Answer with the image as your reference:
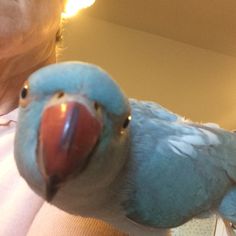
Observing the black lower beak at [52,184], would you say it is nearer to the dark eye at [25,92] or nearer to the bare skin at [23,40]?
the dark eye at [25,92]

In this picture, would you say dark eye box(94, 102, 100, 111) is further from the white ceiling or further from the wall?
the wall

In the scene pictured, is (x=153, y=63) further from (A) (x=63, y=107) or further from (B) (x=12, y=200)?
(A) (x=63, y=107)

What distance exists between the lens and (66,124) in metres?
0.32

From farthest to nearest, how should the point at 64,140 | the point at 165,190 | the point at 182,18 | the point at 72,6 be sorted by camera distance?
the point at 182,18, the point at 72,6, the point at 165,190, the point at 64,140

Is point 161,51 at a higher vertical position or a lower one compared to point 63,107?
lower

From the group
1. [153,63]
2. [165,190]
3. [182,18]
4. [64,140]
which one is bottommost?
[153,63]

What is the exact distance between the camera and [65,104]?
33 centimetres

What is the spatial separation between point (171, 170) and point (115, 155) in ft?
0.34

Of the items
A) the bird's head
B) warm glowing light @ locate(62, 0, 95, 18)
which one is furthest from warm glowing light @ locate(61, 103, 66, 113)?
warm glowing light @ locate(62, 0, 95, 18)

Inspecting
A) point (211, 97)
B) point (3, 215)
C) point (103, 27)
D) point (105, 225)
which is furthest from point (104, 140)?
point (211, 97)

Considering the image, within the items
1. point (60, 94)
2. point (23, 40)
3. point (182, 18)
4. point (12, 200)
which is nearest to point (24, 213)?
point (12, 200)

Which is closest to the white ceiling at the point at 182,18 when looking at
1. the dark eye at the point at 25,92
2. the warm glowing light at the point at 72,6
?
the warm glowing light at the point at 72,6

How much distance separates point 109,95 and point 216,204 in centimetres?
24

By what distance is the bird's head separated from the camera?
32cm
